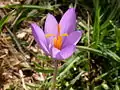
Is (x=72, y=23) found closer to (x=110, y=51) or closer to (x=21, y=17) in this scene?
(x=110, y=51)

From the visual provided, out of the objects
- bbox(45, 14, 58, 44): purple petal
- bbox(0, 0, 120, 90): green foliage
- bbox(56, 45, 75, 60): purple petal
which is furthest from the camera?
bbox(0, 0, 120, 90): green foliage

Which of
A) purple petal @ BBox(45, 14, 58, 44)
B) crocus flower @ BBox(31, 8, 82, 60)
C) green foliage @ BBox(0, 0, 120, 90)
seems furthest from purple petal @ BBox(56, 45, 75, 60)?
green foliage @ BBox(0, 0, 120, 90)

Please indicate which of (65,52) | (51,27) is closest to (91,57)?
(51,27)

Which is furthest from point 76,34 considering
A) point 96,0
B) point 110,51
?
point 96,0

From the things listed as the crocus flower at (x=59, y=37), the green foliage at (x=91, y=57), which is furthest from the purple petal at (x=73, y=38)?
the green foliage at (x=91, y=57)

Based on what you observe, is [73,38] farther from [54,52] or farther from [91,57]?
[91,57]

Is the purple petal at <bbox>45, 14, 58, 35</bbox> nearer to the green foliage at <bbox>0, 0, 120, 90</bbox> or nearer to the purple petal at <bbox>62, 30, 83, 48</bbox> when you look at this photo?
the purple petal at <bbox>62, 30, 83, 48</bbox>
